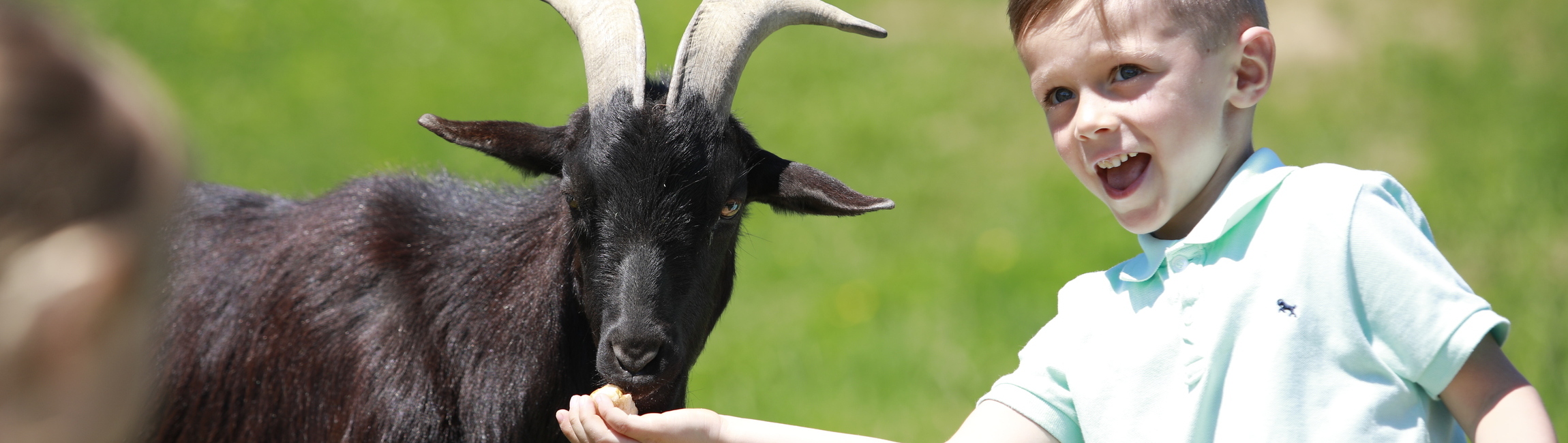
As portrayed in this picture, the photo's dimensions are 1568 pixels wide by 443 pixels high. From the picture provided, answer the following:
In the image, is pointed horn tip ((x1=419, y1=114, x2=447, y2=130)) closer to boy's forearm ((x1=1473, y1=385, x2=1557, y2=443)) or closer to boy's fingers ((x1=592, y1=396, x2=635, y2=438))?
boy's fingers ((x1=592, y1=396, x2=635, y2=438))

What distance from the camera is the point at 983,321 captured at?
9.07 metres

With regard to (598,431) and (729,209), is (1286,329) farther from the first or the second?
(729,209)

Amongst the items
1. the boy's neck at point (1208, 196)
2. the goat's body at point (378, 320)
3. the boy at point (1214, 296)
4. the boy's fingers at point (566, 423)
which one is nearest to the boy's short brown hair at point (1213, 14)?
the boy at point (1214, 296)

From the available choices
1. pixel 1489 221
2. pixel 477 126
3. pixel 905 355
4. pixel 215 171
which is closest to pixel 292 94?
pixel 215 171

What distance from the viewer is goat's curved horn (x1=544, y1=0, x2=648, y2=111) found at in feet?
11.4

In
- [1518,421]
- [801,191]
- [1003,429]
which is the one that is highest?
[801,191]

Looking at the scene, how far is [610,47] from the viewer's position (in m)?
3.54

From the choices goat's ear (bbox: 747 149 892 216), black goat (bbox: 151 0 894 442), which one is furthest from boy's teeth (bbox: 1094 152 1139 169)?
goat's ear (bbox: 747 149 892 216)

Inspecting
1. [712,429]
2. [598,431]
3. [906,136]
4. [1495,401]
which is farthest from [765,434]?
[906,136]

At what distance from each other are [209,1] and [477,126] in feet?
48.7

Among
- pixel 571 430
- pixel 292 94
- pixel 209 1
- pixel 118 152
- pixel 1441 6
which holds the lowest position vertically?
pixel 571 430

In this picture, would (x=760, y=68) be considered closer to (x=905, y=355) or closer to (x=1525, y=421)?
(x=905, y=355)

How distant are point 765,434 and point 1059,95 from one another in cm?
98

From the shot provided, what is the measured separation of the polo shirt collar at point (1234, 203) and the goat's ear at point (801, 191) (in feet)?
3.71
